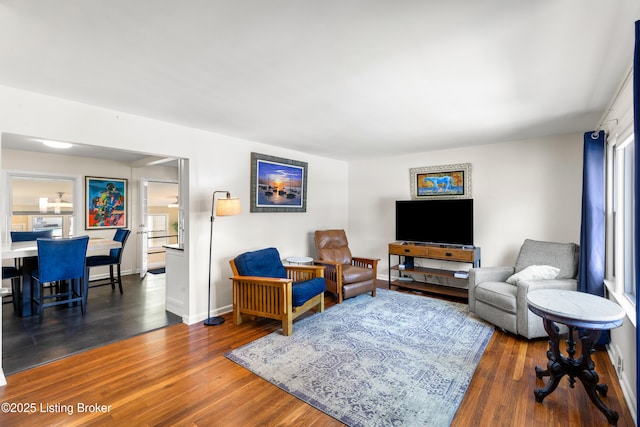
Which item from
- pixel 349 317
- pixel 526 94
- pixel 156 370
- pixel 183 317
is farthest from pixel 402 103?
pixel 183 317

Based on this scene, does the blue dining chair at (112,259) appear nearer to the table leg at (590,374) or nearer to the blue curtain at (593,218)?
the table leg at (590,374)

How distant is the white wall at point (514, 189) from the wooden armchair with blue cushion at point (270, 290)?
7.73 feet

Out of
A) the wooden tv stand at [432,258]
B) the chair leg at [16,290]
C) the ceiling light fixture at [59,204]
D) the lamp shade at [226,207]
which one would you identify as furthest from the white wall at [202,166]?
the ceiling light fixture at [59,204]

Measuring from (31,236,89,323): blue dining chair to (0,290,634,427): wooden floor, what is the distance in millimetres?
1307

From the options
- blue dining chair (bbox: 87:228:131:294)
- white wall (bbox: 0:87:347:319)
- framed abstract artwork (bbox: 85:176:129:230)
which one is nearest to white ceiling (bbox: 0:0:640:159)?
white wall (bbox: 0:87:347:319)

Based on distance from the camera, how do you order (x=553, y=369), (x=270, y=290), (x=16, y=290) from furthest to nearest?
(x=16, y=290) < (x=270, y=290) < (x=553, y=369)

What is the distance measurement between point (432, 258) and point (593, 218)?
197cm

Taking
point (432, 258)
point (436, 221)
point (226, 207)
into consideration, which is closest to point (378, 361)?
point (226, 207)

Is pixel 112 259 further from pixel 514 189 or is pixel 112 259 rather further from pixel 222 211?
pixel 514 189

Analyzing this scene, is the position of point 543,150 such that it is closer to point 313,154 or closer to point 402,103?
point 402,103

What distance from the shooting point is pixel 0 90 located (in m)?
2.22

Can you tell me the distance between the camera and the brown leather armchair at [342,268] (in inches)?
162

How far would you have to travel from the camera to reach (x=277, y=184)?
4.44 meters

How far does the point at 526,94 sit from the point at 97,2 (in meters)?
2.98
